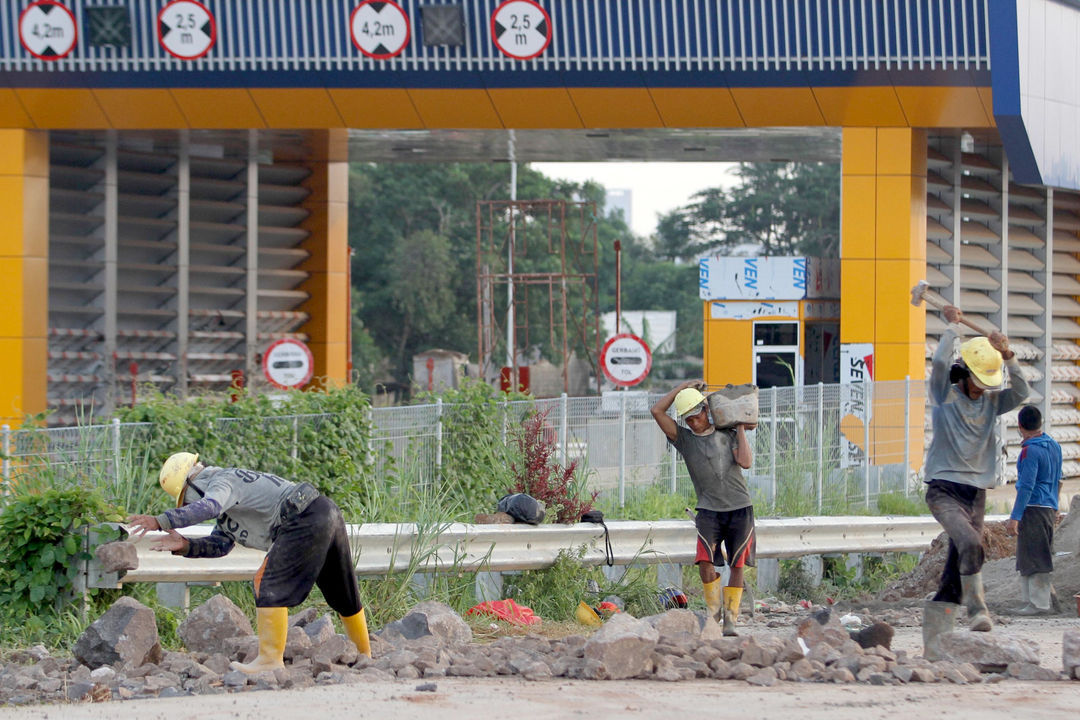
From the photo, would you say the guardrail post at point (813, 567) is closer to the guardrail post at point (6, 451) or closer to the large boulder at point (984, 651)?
the large boulder at point (984, 651)

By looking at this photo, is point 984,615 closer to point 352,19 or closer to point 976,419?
point 976,419

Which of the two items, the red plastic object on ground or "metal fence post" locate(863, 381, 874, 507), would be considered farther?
"metal fence post" locate(863, 381, 874, 507)

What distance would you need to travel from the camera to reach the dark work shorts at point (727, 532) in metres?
10.1

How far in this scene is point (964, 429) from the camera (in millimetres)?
8930

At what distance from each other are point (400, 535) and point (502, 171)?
163 feet

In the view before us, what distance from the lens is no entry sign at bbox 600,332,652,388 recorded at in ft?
66.4

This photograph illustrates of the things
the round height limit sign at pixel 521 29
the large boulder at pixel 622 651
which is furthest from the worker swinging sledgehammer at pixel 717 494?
the round height limit sign at pixel 521 29

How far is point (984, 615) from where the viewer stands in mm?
8836

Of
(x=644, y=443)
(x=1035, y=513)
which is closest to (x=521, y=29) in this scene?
(x=644, y=443)

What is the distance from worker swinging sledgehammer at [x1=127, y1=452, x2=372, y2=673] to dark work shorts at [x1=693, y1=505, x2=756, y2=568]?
9.36 feet

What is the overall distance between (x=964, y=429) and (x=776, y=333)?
492 inches

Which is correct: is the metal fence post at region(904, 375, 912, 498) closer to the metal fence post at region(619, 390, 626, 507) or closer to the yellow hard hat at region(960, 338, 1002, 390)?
the metal fence post at region(619, 390, 626, 507)

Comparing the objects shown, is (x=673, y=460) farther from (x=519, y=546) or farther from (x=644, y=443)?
(x=519, y=546)

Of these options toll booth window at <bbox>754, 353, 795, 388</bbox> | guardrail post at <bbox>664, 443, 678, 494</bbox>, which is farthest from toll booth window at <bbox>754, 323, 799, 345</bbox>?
guardrail post at <bbox>664, 443, 678, 494</bbox>
